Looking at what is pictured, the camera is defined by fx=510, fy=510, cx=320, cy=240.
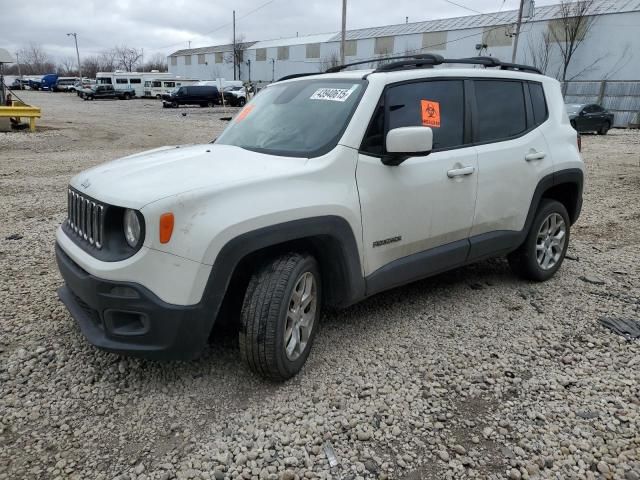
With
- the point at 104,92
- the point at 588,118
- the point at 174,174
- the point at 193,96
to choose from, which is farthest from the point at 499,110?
the point at 104,92

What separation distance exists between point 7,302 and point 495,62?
4.35 metres

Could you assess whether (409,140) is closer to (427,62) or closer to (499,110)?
(427,62)

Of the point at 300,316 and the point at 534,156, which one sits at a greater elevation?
the point at 534,156

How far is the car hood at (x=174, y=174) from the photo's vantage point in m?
2.55

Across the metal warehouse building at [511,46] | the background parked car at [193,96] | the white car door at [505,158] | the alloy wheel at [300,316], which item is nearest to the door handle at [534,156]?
the white car door at [505,158]

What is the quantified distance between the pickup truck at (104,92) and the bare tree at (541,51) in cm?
3720

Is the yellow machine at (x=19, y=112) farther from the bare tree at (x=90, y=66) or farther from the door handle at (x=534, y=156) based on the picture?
the bare tree at (x=90, y=66)

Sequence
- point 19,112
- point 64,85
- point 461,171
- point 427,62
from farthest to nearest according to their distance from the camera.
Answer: point 64,85
point 19,112
point 427,62
point 461,171

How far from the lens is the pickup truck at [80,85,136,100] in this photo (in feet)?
154

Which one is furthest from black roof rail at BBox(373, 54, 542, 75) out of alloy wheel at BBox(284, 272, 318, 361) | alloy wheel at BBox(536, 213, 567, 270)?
alloy wheel at BBox(284, 272, 318, 361)

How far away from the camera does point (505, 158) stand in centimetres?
394

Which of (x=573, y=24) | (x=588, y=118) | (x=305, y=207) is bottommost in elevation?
(x=588, y=118)

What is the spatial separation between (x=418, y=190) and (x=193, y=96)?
129 feet

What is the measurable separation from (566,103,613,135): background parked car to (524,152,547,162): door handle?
62.2ft
